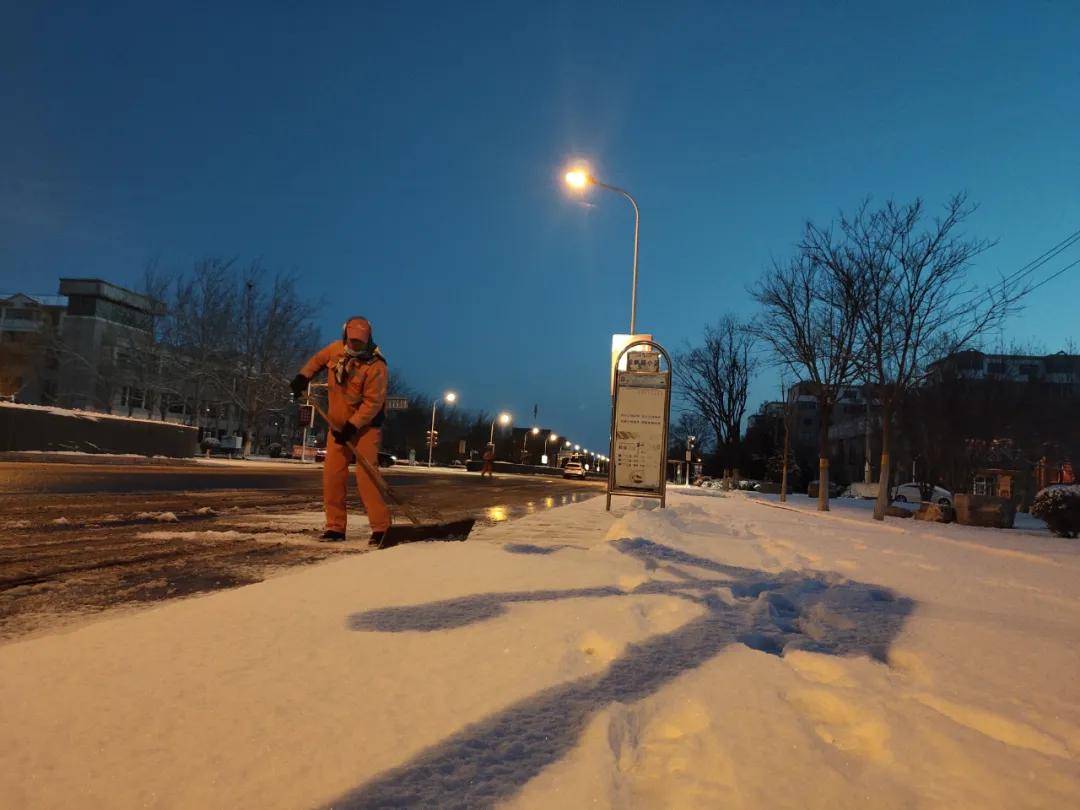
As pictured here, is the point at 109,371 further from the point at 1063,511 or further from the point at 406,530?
the point at 1063,511

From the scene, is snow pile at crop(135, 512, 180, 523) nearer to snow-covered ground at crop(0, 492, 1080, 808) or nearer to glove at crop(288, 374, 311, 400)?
glove at crop(288, 374, 311, 400)

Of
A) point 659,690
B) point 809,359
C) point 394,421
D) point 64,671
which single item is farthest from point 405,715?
point 394,421

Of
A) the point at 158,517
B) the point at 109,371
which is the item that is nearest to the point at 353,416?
the point at 158,517

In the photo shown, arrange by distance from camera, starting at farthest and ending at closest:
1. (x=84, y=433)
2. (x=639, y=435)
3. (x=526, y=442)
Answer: (x=526, y=442) < (x=84, y=433) < (x=639, y=435)

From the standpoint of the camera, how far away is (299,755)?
1.45m

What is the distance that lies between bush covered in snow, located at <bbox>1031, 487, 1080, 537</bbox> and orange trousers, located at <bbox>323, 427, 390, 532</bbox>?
14774 mm

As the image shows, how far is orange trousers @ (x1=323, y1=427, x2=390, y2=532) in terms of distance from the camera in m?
5.06

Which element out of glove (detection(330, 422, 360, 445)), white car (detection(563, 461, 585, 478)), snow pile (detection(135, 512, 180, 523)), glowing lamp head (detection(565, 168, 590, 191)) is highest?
glowing lamp head (detection(565, 168, 590, 191))

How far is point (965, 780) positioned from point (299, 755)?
148cm

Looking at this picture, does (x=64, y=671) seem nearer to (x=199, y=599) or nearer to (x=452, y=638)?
(x=199, y=599)

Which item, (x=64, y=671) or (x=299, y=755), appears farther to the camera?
(x=64, y=671)

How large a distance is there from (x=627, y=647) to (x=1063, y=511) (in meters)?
15.6

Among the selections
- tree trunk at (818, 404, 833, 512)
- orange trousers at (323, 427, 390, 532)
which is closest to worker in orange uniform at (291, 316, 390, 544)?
orange trousers at (323, 427, 390, 532)

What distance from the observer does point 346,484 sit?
5086 millimetres
